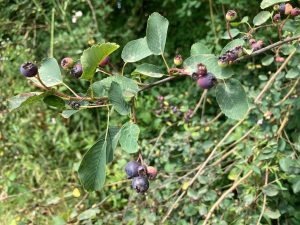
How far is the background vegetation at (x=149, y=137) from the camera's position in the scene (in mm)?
1592

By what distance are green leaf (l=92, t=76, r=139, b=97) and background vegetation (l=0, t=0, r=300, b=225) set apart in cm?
71

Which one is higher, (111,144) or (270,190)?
(111,144)

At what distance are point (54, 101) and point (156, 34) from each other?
23 centimetres

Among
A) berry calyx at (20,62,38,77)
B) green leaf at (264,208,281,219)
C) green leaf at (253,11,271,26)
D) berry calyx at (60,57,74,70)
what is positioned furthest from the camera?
green leaf at (264,208,281,219)

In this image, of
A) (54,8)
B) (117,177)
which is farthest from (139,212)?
(54,8)

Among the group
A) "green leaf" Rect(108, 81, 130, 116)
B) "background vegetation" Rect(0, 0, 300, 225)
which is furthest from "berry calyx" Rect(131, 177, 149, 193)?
"background vegetation" Rect(0, 0, 300, 225)

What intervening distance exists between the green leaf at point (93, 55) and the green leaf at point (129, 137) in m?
0.12

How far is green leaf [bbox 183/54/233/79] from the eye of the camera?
31.5 inches

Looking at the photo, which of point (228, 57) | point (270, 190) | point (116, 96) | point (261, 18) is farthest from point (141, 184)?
point (270, 190)

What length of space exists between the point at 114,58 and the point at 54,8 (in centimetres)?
42

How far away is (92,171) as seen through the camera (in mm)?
801

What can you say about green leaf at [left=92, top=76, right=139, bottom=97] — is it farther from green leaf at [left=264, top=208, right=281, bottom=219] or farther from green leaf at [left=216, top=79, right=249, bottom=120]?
green leaf at [left=264, top=208, right=281, bottom=219]

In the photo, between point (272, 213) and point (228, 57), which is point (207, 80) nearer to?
point (228, 57)

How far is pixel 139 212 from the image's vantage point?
5.27 ft
